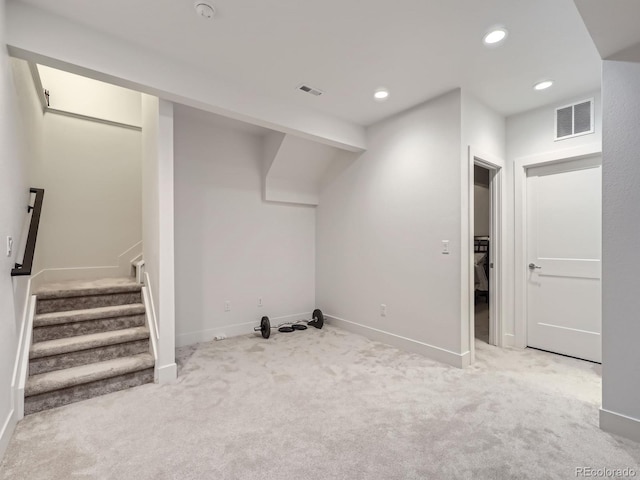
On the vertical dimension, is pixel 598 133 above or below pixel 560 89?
below

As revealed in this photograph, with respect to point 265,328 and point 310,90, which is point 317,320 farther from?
point 310,90

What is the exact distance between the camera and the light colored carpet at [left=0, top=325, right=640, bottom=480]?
171 centimetres

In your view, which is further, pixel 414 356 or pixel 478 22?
pixel 414 356

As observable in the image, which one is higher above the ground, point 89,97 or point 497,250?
point 89,97

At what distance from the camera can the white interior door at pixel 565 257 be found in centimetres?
324

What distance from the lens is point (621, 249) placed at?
1987mm

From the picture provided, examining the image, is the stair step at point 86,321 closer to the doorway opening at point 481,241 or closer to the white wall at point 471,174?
the white wall at point 471,174

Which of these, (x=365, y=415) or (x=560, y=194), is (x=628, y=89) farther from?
(x=365, y=415)

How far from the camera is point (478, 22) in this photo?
2146 millimetres

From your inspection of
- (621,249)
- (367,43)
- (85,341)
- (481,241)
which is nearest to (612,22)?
(621,249)

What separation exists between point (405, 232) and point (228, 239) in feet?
7.51

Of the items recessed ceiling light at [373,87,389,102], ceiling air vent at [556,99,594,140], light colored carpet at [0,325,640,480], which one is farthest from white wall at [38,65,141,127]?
ceiling air vent at [556,99,594,140]

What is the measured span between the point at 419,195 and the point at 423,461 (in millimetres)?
2489

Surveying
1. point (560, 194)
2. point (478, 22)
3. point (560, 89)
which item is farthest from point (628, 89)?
point (560, 194)
